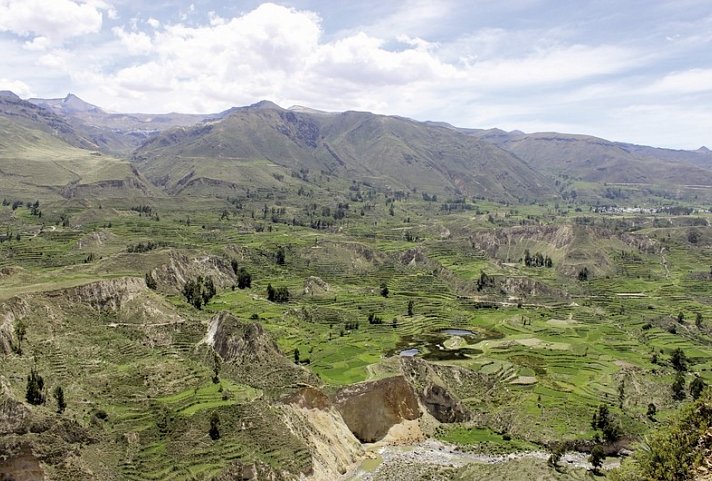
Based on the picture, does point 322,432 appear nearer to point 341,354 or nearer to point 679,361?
point 341,354

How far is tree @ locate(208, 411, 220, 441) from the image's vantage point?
76938mm

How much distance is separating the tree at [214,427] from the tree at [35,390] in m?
22.0

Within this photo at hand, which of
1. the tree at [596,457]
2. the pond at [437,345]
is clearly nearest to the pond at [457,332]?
the pond at [437,345]

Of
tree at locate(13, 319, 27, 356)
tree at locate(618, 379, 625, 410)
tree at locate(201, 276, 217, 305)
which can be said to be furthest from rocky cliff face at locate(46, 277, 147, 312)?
tree at locate(618, 379, 625, 410)

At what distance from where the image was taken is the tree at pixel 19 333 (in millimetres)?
89238

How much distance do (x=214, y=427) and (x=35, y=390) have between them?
77.4 ft

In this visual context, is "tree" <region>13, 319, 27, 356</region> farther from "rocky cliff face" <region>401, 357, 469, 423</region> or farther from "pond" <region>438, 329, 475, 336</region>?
"pond" <region>438, 329, 475, 336</region>

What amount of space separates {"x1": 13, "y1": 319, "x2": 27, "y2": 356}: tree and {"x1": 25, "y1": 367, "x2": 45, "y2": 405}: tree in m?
11.8

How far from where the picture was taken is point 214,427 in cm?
7725

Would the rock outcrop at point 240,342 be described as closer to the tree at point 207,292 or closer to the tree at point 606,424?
the tree at point 207,292

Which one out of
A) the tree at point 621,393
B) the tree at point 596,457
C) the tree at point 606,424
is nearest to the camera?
the tree at point 596,457

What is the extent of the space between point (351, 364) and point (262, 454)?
40.0m

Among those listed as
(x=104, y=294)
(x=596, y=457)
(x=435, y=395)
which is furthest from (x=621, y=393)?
(x=104, y=294)

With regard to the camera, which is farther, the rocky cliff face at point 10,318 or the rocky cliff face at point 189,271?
the rocky cliff face at point 189,271
